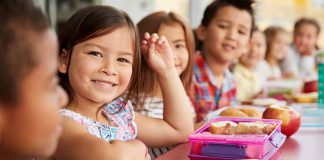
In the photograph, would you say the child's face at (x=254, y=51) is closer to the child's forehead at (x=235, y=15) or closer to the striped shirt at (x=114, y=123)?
the child's forehead at (x=235, y=15)

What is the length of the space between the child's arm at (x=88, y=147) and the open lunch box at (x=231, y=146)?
115 mm

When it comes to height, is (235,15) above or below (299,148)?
above

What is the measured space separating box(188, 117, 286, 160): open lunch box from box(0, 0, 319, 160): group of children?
113 mm

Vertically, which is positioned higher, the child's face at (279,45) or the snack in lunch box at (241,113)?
the snack in lunch box at (241,113)

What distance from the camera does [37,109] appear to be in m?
0.69

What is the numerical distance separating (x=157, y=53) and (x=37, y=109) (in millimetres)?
852

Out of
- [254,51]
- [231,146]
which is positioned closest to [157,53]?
[231,146]

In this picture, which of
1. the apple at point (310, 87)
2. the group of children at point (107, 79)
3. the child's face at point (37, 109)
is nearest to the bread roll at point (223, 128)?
the group of children at point (107, 79)

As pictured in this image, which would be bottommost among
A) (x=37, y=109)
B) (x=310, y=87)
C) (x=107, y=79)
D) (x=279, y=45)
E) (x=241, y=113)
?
(x=279, y=45)

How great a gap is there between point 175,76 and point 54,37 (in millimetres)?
816

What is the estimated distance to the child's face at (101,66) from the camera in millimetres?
1239

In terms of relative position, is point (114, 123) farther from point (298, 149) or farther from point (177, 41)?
point (177, 41)

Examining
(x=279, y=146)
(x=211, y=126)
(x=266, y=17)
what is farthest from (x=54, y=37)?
(x=266, y=17)

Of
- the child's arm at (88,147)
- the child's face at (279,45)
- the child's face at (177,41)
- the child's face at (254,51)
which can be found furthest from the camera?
the child's face at (279,45)
